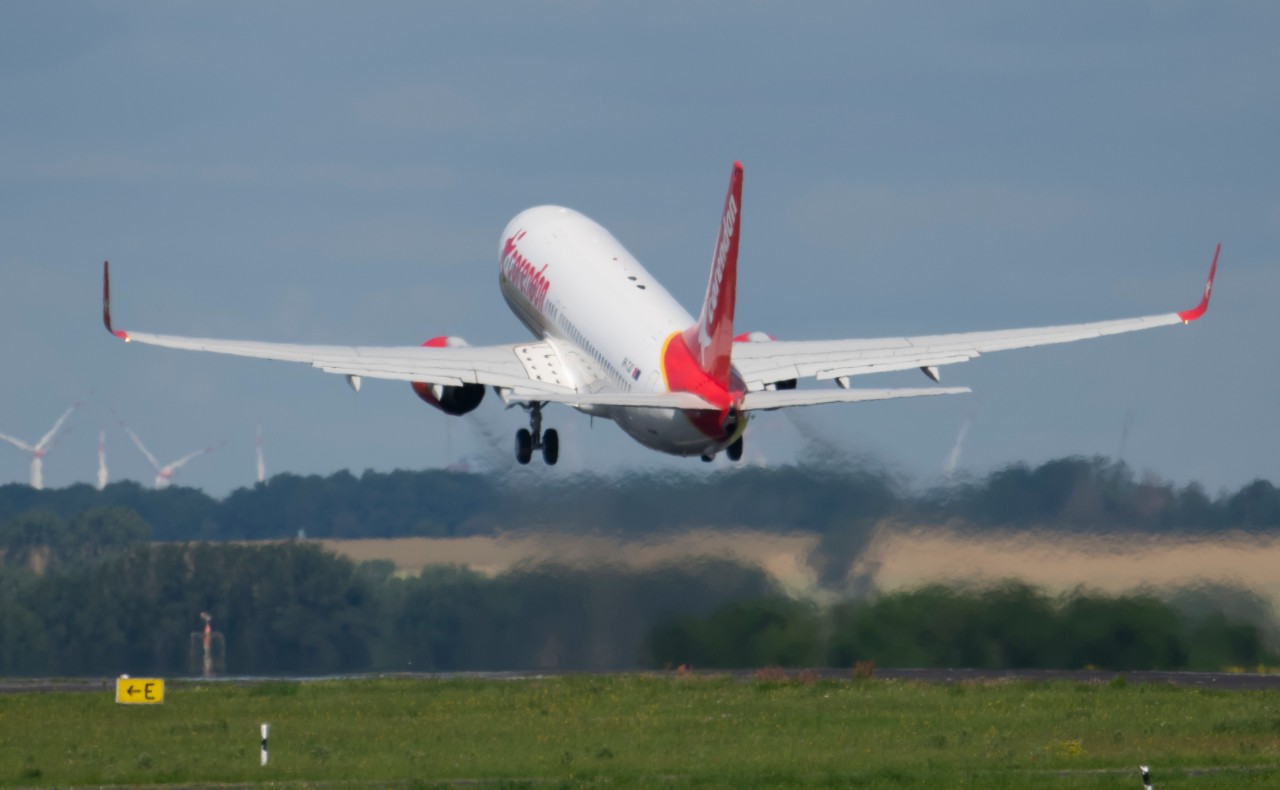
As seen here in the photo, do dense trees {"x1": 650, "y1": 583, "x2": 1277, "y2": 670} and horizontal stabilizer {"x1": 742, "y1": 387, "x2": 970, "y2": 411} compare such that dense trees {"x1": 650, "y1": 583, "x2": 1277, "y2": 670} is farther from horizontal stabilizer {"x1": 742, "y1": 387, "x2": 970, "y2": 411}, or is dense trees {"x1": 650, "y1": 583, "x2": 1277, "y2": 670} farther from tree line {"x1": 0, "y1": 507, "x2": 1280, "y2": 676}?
horizontal stabilizer {"x1": 742, "y1": 387, "x2": 970, "y2": 411}

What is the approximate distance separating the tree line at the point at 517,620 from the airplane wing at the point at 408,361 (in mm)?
5291

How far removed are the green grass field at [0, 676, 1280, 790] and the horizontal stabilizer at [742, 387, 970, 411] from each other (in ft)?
22.4

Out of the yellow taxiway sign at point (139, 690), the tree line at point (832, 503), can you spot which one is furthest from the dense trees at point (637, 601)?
the yellow taxiway sign at point (139, 690)

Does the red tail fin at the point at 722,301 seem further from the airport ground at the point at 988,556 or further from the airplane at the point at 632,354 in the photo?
the airport ground at the point at 988,556

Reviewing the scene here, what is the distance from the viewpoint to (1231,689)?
62.1 metres

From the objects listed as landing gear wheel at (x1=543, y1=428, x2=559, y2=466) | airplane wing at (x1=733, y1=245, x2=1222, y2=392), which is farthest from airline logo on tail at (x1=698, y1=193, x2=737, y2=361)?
landing gear wheel at (x1=543, y1=428, x2=559, y2=466)

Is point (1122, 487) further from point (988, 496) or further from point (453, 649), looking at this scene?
point (453, 649)

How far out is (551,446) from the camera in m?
69.5

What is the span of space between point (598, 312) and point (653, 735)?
58.4 feet

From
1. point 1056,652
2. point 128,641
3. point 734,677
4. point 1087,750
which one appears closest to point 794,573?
point 734,677

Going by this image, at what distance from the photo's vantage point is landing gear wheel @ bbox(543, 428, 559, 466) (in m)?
69.4

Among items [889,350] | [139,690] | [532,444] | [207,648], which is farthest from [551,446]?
[139,690]

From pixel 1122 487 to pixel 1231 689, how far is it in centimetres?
600

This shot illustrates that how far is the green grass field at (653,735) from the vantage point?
155 feet
